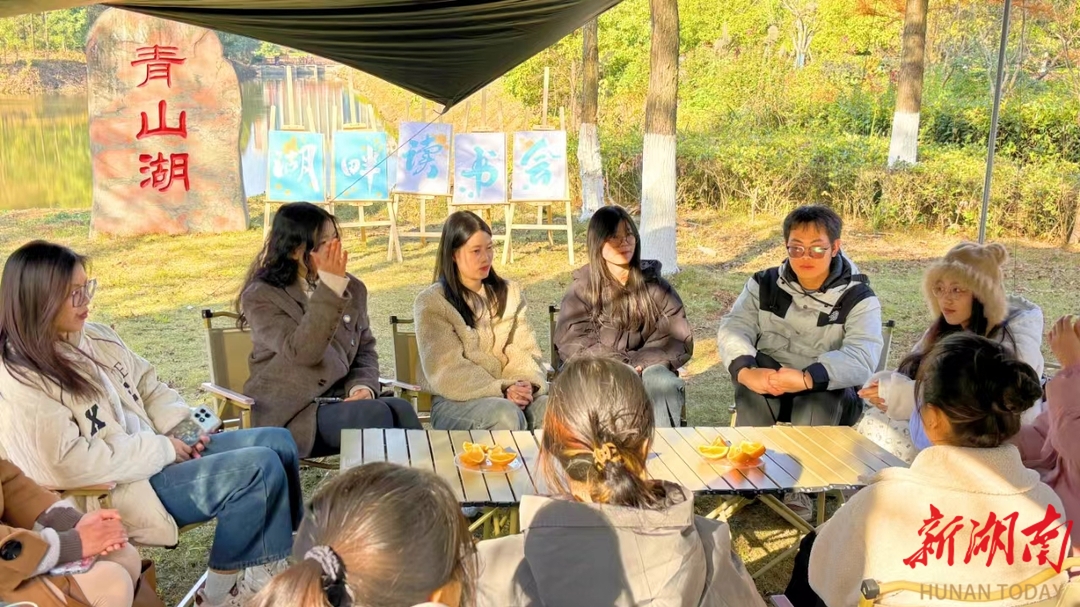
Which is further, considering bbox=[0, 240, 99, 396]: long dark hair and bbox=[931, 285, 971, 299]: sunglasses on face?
bbox=[931, 285, 971, 299]: sunglasses on face

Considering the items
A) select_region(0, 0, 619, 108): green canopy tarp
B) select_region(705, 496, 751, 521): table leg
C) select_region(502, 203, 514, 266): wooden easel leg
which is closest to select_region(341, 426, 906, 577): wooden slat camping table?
select_region(705, 496, 751, 521): table leg

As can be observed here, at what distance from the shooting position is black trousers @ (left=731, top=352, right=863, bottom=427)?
369 centimetres

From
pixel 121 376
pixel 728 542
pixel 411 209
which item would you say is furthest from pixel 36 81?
pixel 728 542

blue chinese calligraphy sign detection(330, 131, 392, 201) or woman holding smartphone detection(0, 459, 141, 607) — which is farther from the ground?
blue chinese calligraphy sign detection(330, 131, 392, 201)

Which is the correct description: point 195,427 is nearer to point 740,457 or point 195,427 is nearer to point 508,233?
point 740,457

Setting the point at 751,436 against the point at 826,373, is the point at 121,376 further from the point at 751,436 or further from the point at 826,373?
the point at 826,373

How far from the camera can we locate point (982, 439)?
185 centimetres

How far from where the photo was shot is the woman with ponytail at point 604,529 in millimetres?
1615

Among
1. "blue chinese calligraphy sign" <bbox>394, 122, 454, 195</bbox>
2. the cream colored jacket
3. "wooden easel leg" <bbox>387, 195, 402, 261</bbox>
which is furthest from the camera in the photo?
"blue chinese calligraphy sign" <bbox>394, 122, 454, 195</bbox>

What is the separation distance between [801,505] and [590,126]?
6671 mm

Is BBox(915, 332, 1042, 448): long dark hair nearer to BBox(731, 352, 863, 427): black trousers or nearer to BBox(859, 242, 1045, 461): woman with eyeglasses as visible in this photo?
BBox(859, 242, 1045, 461): woman with eyeglasses

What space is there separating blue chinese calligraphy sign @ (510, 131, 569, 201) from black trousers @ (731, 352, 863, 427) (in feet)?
16.6

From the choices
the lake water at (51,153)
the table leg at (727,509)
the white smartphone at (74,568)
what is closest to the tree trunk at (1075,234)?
the table leg at (727,509)

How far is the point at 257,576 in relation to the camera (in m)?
2.84
